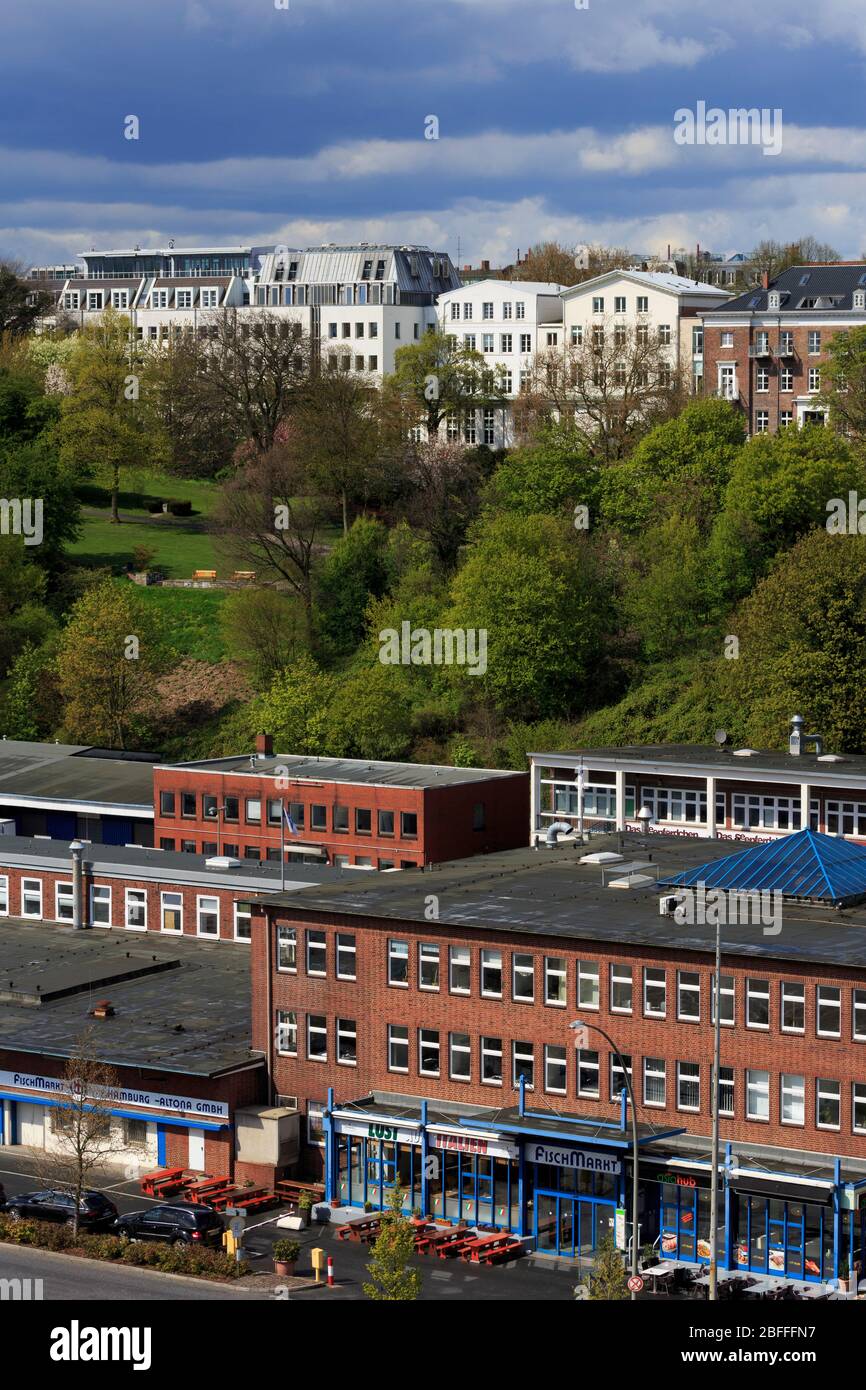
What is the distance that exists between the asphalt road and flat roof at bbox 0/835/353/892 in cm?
1824

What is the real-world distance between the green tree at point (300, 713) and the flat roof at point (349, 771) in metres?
8.63

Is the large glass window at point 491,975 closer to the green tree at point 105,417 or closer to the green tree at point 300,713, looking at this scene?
the green tree at point 300,713

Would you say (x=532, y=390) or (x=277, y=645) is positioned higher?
(x=532, y=390)

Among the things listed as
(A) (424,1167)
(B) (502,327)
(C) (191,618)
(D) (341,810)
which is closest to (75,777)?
(D) (341,810)

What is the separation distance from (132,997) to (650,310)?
79.5 m

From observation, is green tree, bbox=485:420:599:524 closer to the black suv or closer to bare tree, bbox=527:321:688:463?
bare tree, bbox=527:321:688:463

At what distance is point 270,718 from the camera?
103312 mm

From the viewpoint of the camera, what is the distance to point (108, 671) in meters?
114

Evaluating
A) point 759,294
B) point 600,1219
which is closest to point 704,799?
point 600,1219

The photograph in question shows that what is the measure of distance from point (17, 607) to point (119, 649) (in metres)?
15.6

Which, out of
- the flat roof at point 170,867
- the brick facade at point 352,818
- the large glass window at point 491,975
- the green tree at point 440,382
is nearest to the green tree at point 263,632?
the green tree at point 440,382

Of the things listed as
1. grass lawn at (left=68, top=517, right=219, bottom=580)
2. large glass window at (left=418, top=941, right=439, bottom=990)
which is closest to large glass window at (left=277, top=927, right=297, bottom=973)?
large glass window at (left=418, top=941, right=439, bottom=990)

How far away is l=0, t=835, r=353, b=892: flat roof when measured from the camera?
6919cm
